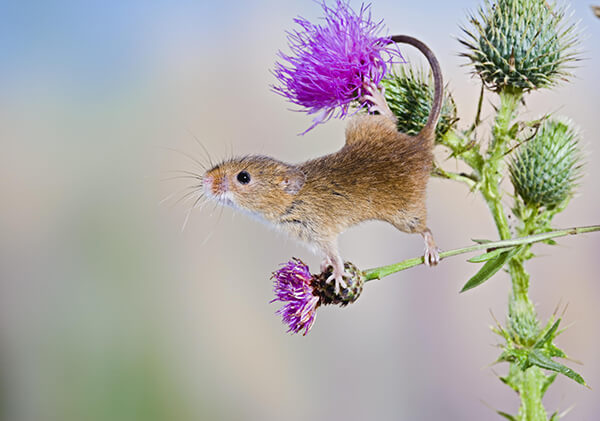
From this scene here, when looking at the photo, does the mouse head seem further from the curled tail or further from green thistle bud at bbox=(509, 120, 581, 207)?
green thistle bud at bbox=(509, 120, 581, 207)

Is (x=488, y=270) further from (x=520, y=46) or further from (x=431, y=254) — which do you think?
(x=520, y=46)

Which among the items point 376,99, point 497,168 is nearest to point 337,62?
point 376,99

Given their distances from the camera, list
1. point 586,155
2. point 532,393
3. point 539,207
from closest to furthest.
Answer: point 532,393
point 539,207
point 586,155

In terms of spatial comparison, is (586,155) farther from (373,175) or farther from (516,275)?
(373,175)

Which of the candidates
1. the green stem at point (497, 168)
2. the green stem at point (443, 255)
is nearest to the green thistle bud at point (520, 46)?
the green stem at point (497, 168)

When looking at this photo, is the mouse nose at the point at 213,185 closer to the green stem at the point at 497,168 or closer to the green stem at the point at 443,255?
the green stem at the point at 443,255

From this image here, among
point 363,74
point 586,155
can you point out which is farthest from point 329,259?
point 586,155

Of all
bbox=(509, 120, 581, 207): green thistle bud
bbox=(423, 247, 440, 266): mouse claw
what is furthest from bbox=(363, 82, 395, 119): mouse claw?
bbox=(509, 120, 581, 207): green thistle bud
